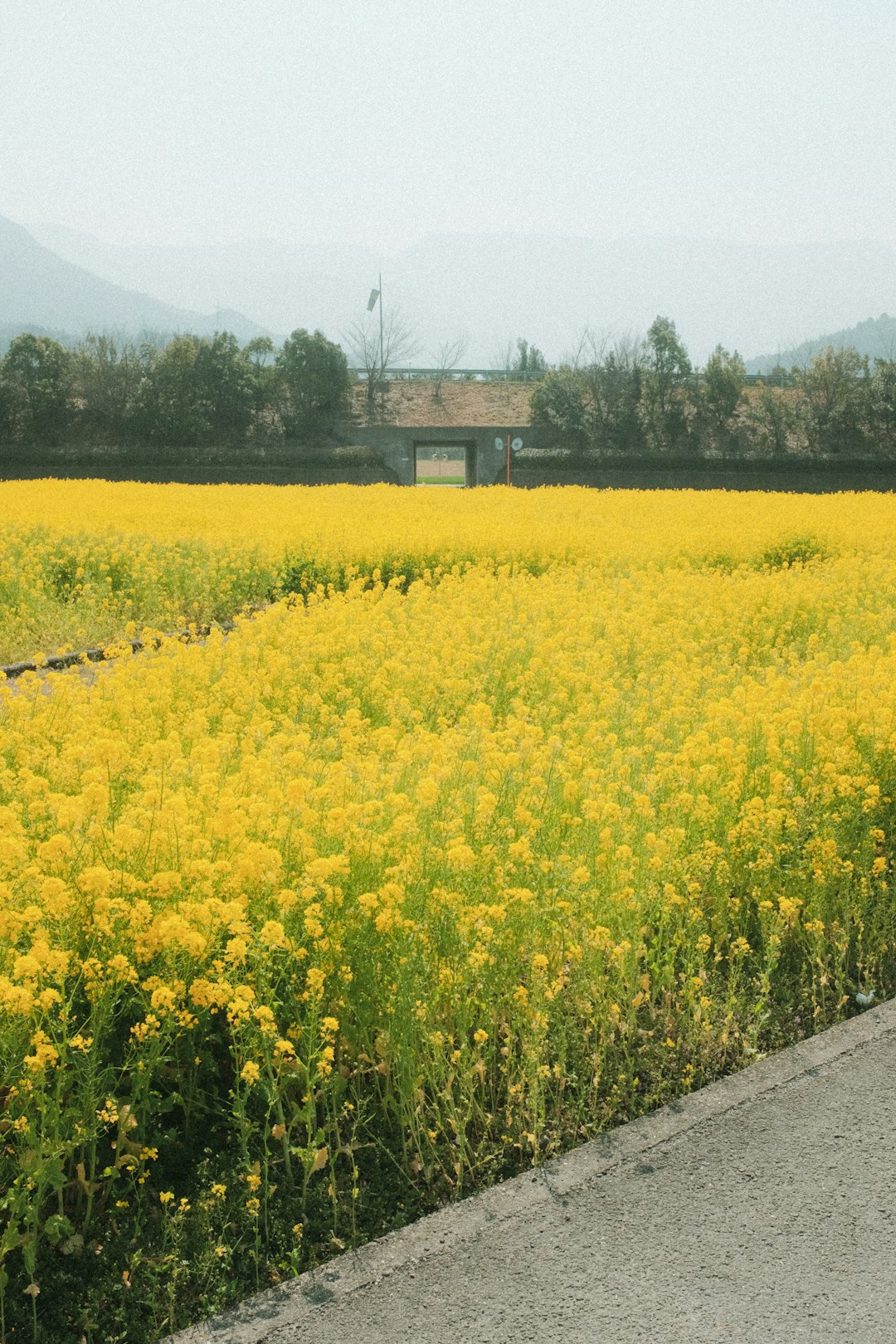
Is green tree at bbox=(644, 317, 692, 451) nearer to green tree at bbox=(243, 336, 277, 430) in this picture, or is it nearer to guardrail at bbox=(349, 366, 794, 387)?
guardrail at bbox=(349, 366, 794, 387)

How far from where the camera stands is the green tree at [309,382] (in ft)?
168

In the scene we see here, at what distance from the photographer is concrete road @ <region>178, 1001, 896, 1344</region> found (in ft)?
8.61

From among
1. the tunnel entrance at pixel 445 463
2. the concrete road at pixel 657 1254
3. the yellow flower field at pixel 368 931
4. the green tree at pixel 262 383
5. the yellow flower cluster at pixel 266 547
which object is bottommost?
the concrete road at pixel 657 1254

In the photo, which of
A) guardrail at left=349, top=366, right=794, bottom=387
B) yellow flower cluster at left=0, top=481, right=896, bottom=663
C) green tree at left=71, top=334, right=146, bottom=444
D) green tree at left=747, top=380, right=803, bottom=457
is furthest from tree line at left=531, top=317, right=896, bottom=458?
yellow flower cluster at left=0, top=481, right=896, bottom=663

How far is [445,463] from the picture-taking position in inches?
3959

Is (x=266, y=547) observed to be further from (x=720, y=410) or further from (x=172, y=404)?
(x=720, y=410)

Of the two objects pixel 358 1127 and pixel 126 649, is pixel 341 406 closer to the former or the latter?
pixel 126 649

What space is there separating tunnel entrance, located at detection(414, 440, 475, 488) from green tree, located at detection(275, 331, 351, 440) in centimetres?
494

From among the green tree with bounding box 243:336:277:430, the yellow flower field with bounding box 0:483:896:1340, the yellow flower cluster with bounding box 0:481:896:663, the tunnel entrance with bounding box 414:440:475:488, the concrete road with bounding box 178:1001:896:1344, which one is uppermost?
the green tree with bounding box 243:336:277:430

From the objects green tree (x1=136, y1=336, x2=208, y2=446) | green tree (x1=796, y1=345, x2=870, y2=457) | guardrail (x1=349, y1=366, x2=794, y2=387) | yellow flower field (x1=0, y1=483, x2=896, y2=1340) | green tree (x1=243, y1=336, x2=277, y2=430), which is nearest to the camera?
yellow flower field (x1=0, y1=483, x2=896, y2=1340)

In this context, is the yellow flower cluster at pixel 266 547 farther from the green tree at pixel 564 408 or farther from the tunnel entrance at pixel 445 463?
the green tree at pixel 564 408

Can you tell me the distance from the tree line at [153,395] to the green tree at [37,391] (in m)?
0.04

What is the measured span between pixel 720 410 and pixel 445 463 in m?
49.6

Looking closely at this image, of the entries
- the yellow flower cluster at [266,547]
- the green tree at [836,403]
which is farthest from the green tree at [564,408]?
the yellow flower cluster at [266,547]
